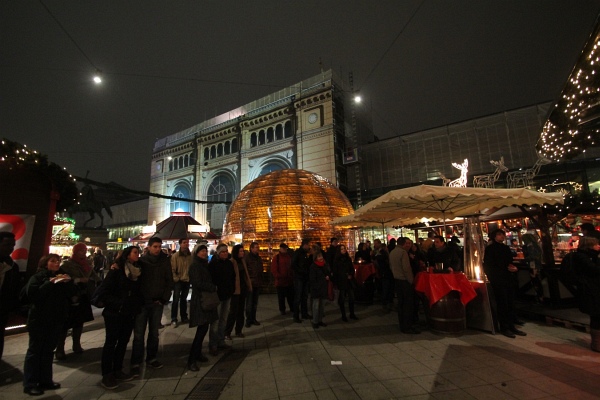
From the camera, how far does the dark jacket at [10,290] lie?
4.03 meters

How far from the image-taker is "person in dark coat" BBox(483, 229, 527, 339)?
5.76 metres

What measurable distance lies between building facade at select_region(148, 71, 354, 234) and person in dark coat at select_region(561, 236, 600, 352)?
19064 mm

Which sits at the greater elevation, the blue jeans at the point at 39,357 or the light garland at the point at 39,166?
the light garland at the point at 39,166

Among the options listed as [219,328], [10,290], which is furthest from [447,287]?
[10,290]

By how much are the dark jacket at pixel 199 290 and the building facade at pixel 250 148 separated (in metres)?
19.8

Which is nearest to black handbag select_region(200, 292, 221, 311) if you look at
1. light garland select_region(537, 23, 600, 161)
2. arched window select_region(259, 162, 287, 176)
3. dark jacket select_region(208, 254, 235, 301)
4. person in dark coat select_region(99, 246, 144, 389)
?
dark jacket select_region(208, 254, 235, 301)

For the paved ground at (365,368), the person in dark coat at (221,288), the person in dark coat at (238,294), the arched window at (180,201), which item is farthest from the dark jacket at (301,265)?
the arched window at (180,201)

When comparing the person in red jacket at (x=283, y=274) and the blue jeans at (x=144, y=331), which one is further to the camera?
the person in red jacket at (x=283, y=274)

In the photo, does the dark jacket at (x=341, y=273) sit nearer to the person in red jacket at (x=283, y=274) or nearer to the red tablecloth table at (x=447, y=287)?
the person in red jacket at (x=283, y=274)

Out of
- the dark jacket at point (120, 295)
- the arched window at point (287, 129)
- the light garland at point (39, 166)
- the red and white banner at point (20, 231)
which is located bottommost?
the dark jacket at point (120, 295)

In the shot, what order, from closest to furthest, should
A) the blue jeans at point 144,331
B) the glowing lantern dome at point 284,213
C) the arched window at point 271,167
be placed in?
the blue jeans at point 144,331, the glowing lantern dome at point 284,213, the arched window at point 271,167

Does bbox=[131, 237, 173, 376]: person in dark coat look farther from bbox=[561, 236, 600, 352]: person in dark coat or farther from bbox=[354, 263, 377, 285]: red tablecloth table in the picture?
bbox=[561, 236, 600, 352]: person in dark coat

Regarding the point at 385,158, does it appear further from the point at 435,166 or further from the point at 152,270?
the point at 152,270

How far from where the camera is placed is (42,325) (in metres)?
3.90
